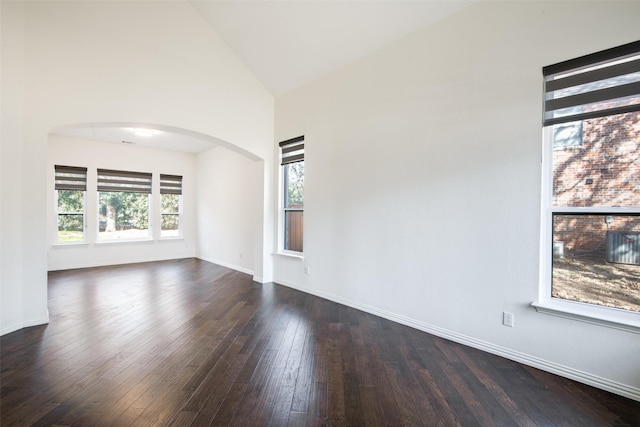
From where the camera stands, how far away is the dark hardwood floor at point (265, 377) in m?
1.67

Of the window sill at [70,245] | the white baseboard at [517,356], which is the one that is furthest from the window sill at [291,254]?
the window sill at [70,245]

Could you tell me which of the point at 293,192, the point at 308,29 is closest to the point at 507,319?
the point at 293,192

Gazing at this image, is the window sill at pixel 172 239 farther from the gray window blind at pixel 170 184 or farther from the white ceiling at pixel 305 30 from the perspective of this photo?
the white ceiling at pixel 305 30

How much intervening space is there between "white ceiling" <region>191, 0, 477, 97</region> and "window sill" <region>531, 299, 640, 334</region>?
2.85 meters

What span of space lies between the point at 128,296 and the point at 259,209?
7.83 feet

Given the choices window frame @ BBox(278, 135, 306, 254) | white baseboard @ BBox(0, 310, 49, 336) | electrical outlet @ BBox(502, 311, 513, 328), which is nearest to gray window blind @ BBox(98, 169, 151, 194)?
white baseboard @ BBox(0, 310, 49, 336)

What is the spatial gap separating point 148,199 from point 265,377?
21.5ft

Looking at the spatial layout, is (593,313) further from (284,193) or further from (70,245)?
(70,245)

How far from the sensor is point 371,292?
11.1 feet

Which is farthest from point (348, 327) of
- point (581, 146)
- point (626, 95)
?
point (626, 95)

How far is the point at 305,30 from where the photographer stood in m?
3.44

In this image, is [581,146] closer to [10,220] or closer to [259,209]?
[259,209]

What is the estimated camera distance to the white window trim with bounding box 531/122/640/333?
1.98m

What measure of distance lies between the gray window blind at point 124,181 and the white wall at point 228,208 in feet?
4.16
